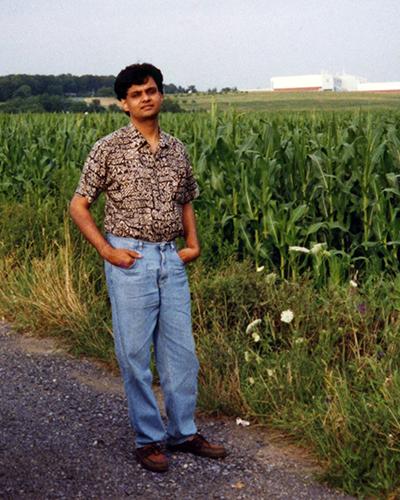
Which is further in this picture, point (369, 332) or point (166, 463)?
point (369, 332)

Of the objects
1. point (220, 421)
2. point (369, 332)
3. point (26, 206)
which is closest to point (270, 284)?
point (369, 332)

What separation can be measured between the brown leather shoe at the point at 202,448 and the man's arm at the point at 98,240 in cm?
108

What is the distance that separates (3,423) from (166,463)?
1274 millimetres

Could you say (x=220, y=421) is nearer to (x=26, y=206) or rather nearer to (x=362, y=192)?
(x=362, y=192)

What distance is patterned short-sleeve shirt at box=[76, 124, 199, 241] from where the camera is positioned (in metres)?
4.81

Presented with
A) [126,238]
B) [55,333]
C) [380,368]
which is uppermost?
[126,238]

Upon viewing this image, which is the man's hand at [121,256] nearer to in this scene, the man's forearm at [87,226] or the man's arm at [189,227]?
the man's forearm at [87,226]

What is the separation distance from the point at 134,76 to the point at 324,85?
6893 centimetres

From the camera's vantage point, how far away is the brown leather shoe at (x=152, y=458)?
500cm

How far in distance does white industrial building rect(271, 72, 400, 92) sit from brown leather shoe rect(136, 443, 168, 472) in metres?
64.6

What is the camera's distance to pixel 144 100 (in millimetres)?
4773

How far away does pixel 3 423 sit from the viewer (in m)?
5.83

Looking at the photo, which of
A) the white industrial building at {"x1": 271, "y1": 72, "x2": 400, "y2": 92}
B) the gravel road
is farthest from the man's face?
the white industrial building at {"x1": 271, "y1": 72, "x2": 400, "y2": 92}

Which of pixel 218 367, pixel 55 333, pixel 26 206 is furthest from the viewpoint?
pixel 26 206
